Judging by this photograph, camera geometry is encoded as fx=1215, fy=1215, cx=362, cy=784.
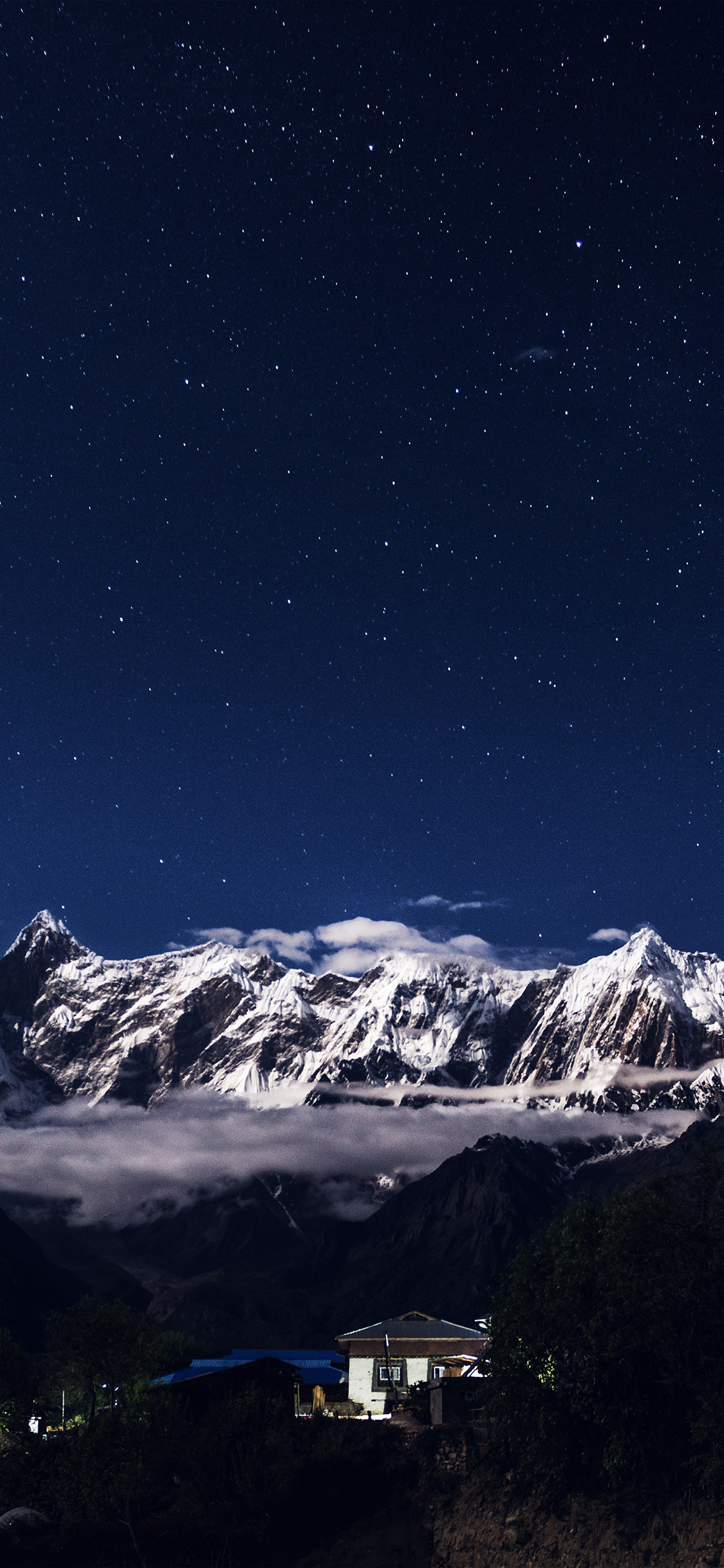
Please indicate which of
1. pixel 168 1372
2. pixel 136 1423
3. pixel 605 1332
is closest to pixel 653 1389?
pixel 605 1332

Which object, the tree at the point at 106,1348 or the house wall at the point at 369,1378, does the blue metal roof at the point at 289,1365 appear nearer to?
the tree at the point at 106,1348

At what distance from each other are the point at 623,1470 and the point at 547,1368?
6091 mm

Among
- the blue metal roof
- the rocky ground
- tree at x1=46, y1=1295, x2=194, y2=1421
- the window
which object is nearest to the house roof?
the blue metal roof

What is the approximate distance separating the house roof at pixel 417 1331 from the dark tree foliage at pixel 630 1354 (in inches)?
2381

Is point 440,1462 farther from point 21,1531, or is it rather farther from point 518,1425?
point 21,1531

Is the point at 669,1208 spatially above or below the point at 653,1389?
above

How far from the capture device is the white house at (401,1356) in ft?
375

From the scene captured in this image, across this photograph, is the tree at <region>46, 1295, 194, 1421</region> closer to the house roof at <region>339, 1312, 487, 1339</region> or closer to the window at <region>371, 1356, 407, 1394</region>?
the window at <region>371, 1356, 407, 1394</region>

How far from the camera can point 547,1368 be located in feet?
215

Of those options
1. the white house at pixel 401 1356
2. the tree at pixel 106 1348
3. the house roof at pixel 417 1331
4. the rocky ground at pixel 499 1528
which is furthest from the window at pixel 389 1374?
the rocky ground at pixel 499 1528

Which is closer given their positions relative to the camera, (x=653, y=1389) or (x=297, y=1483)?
(x=653, y=1389)

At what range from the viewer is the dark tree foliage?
57531mm

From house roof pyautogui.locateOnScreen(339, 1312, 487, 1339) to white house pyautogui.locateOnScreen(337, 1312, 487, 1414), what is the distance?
65mm

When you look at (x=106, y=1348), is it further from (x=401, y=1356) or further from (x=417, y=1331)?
(x=417, y=1331)
